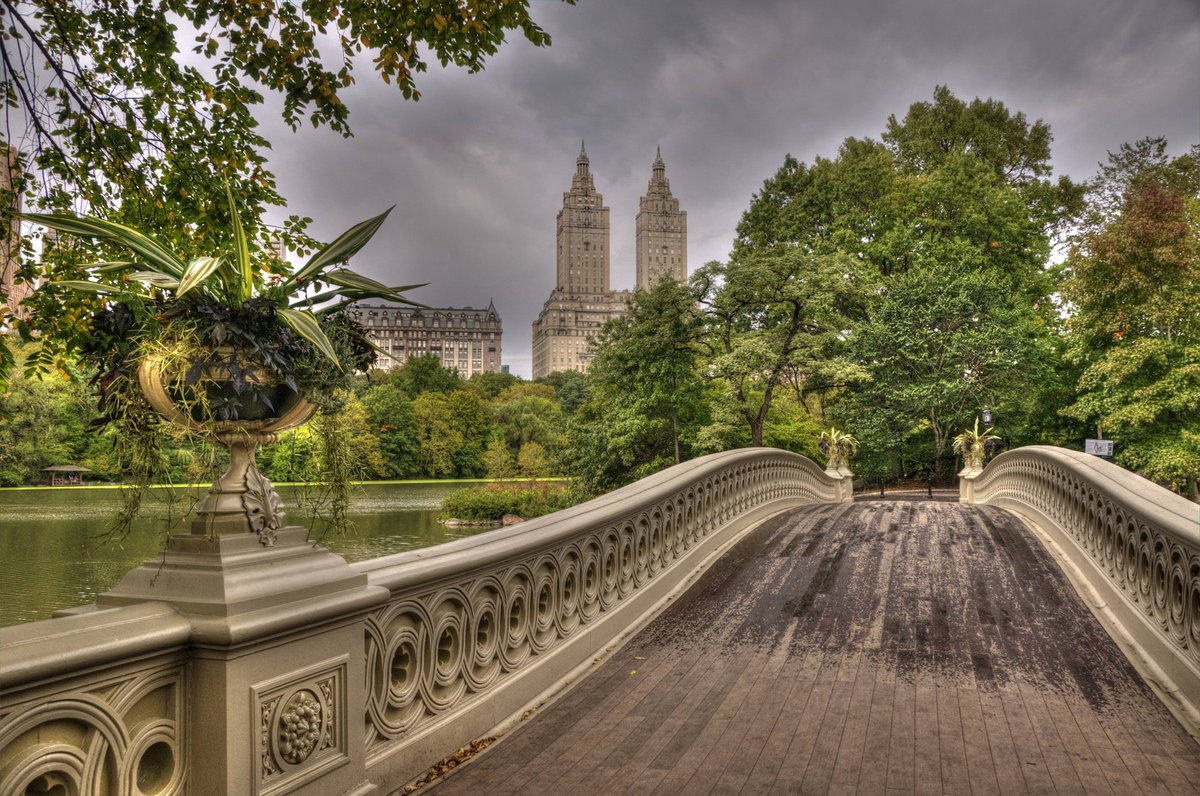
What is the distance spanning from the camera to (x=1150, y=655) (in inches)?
199

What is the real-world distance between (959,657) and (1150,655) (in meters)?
1.25

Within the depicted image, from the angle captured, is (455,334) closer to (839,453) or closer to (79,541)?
(79,541)

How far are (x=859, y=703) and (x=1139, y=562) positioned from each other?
304cm

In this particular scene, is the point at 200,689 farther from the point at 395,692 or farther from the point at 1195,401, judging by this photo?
the point at 1195,401

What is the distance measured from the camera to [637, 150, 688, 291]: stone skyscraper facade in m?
148

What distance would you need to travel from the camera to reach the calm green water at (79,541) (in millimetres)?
19016

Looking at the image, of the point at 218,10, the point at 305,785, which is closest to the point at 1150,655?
the point at 305,785

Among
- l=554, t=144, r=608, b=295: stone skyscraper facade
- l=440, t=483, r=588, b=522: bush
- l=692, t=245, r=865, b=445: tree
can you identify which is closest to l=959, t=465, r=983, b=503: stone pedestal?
l=692, t=245, r=865, b=445: tree

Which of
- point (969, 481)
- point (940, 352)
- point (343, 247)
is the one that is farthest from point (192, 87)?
point (940, 352)

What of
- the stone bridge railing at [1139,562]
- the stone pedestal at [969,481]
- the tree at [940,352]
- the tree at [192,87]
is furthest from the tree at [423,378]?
the stone bridge railing at [1139,562]

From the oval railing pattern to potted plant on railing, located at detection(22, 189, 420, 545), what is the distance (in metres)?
0.66

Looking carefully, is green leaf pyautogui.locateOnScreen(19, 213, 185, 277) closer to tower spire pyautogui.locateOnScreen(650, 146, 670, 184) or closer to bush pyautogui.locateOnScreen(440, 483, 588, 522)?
bush pyautogui.locateOnScreen(440, 483, 588, 522)

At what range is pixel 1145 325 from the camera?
21844 mm

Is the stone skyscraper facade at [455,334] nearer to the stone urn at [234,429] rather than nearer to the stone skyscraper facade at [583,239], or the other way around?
the stone skyscraper facade at [583,239]
